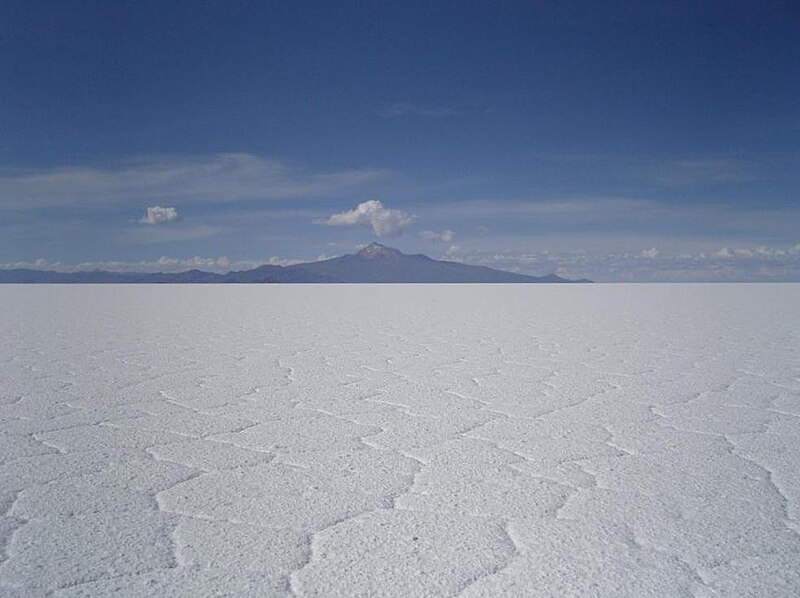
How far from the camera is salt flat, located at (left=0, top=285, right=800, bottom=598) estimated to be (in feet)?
4.00

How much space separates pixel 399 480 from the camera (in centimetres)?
176

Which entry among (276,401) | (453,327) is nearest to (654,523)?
(276,401)

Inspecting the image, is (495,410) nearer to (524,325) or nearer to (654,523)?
(654,523)

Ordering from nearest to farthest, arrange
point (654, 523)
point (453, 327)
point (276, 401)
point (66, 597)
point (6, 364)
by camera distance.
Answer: point (66, 597), point (654, 523), point (276, 401), point (6, 364), point (453, 327)

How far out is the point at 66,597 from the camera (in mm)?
1123

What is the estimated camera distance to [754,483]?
1.77m

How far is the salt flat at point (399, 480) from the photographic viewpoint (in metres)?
1.22

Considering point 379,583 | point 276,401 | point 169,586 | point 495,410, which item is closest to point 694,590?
point 379,583

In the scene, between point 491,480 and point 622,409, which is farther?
point 622,409

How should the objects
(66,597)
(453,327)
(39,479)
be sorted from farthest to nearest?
(453,327)
(39,479)
(66,597)

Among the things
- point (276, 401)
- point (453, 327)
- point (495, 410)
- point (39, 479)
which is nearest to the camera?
point (39, 479)

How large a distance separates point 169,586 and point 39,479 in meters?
0.83

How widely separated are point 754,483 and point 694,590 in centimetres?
76

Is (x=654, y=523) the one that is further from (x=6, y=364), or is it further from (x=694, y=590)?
(x=6, y=364)
